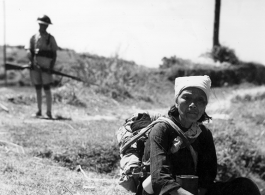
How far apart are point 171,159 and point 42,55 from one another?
6467mm

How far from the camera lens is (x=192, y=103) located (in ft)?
10.7

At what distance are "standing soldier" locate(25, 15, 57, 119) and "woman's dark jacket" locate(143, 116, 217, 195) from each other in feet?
20.3

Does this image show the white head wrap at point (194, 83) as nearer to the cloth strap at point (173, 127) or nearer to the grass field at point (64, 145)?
the cloth strap at point (173, 127)

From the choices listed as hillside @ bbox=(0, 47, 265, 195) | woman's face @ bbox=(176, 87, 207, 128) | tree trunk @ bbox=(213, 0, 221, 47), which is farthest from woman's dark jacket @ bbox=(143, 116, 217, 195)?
tree trunk @ bbox=(213, 0, 221, 47)

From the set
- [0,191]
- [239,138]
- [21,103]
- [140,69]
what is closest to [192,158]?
[0,191]

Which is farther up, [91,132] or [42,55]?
[42,55]

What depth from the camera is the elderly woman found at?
3129mm

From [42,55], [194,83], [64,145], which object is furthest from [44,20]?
[194,83]

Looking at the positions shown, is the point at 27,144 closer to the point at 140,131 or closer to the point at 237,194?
the point at 140,131

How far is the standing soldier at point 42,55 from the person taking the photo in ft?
30.1

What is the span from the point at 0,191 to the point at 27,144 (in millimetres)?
2138

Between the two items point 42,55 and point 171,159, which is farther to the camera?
point 42,55

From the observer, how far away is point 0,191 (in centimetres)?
434

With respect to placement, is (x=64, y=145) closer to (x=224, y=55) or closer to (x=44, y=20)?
(x=44, y=20)
